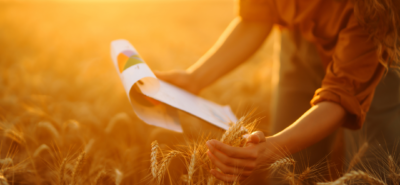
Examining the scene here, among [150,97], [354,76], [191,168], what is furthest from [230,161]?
[354,76]

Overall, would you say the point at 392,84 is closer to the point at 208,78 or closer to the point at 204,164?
the point at 208,78

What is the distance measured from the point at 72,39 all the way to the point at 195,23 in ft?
14.0

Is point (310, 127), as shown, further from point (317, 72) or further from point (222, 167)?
point (317, 72)

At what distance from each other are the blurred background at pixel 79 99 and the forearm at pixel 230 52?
28 cm

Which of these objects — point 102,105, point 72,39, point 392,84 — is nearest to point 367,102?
point 392,84

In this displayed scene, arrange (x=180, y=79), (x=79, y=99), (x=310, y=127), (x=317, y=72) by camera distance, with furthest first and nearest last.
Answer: (x=79, y=99), (x=317, y=72), (x=180, y=79), (x=310, y=127)

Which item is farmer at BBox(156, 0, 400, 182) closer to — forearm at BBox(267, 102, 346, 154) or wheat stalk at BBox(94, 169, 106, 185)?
forearm at BBox(267, 102, 346, 154)

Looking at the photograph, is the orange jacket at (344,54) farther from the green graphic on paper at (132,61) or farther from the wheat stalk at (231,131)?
the green graphic on paper at (132,61)

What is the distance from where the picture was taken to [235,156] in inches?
28.3

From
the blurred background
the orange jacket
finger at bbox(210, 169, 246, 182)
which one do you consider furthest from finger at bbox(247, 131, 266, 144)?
the orange jacket

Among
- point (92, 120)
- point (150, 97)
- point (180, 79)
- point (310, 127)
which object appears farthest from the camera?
point (92, 120)

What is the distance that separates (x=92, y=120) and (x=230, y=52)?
3.46 ft

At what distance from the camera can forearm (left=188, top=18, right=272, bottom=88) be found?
1.27 m

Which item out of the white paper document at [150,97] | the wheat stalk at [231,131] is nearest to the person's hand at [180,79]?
the white paper document at [150,97]
